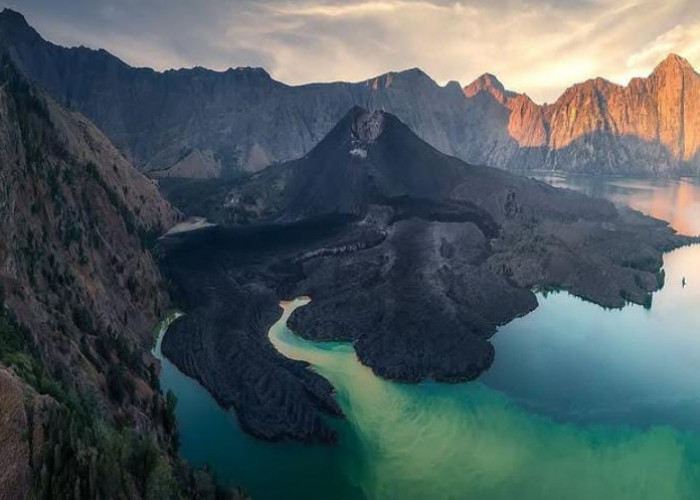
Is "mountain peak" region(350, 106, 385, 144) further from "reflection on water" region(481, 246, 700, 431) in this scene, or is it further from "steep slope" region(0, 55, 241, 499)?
"steep slope" region(0, 55, 241, 499)

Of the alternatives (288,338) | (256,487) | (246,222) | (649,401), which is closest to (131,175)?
(246,222)

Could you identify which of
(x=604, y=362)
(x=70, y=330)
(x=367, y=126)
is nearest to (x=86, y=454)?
(x=70, y=330)

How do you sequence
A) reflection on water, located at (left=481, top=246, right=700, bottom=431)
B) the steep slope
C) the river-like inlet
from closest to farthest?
the steep slope
the river-like inlet
reflection on water, located at (left=481, top=246, right=700, bottom=431)

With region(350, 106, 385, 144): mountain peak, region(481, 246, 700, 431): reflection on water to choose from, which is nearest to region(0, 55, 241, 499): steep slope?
region(481, 246, 700, 431): reflection on water

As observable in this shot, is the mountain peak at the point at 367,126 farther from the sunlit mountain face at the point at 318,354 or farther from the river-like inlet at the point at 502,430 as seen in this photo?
the river-like inlet at the point at 502,430

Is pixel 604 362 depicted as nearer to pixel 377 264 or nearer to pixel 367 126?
pixel 377 264

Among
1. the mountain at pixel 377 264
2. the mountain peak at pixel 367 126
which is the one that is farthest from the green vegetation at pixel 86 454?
the mountain peak at pixel 367 126

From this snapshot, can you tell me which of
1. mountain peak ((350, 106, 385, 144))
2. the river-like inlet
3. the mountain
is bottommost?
the river-like inlet

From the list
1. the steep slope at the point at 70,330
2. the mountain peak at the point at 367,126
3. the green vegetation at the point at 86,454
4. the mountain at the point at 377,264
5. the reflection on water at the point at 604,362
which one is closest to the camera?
the green vegetation at the point at 86,454
